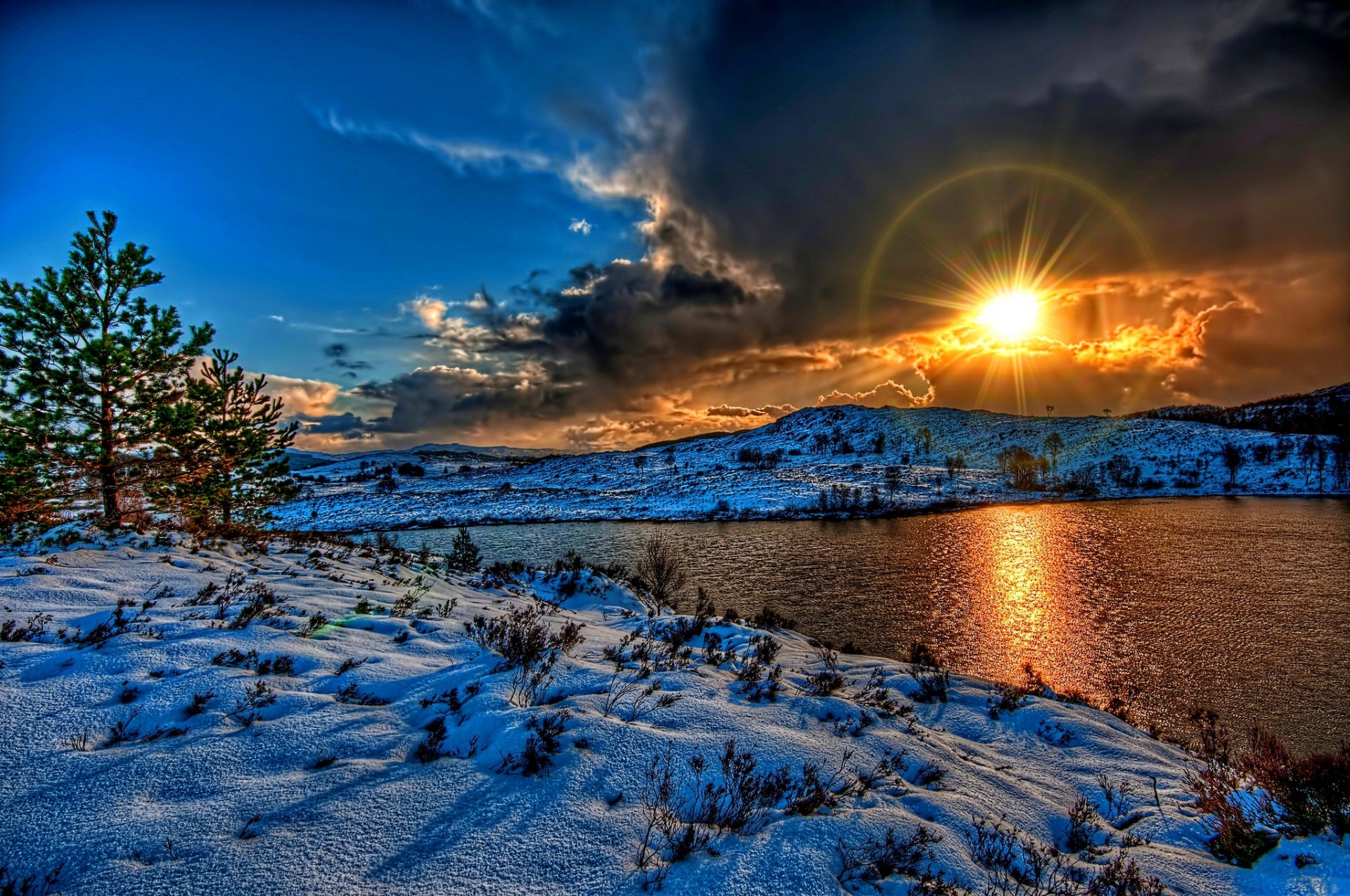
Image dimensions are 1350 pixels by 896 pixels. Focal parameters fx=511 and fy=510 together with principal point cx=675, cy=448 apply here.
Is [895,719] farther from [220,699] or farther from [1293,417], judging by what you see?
[1293,417]

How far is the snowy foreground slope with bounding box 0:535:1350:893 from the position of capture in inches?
137

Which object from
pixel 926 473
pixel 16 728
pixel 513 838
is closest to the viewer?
pixel 513 838

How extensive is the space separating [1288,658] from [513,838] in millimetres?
21193

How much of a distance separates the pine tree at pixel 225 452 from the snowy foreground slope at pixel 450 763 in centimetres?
363

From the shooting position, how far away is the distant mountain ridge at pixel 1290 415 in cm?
13988

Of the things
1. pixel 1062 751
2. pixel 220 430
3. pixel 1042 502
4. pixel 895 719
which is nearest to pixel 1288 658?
pixel 1062 751

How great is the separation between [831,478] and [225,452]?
87.3 m

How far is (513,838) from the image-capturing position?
3.79m

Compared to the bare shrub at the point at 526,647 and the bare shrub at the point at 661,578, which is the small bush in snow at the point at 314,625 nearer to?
the bare shrub at the point at 526,647

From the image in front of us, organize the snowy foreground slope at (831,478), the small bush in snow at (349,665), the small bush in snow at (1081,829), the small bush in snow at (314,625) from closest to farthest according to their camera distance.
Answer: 1. the small bush in snow at (1081,829)
2. the small bush in snow at (349,665)
3. the small bush in snow at (314,625)
4. the snowy foreground slope at (831,478)

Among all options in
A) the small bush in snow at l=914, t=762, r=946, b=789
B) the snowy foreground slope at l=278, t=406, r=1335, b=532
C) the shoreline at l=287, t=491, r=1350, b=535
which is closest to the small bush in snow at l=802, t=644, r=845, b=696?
the small bush in snow at l=914, t=762, r=946, b=789

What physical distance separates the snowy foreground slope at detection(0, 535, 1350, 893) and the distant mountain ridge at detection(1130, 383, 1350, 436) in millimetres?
183758

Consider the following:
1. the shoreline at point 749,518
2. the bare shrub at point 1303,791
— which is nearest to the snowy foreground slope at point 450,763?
the bare shrub at point 1303,791

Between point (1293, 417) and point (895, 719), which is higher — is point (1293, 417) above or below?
above
